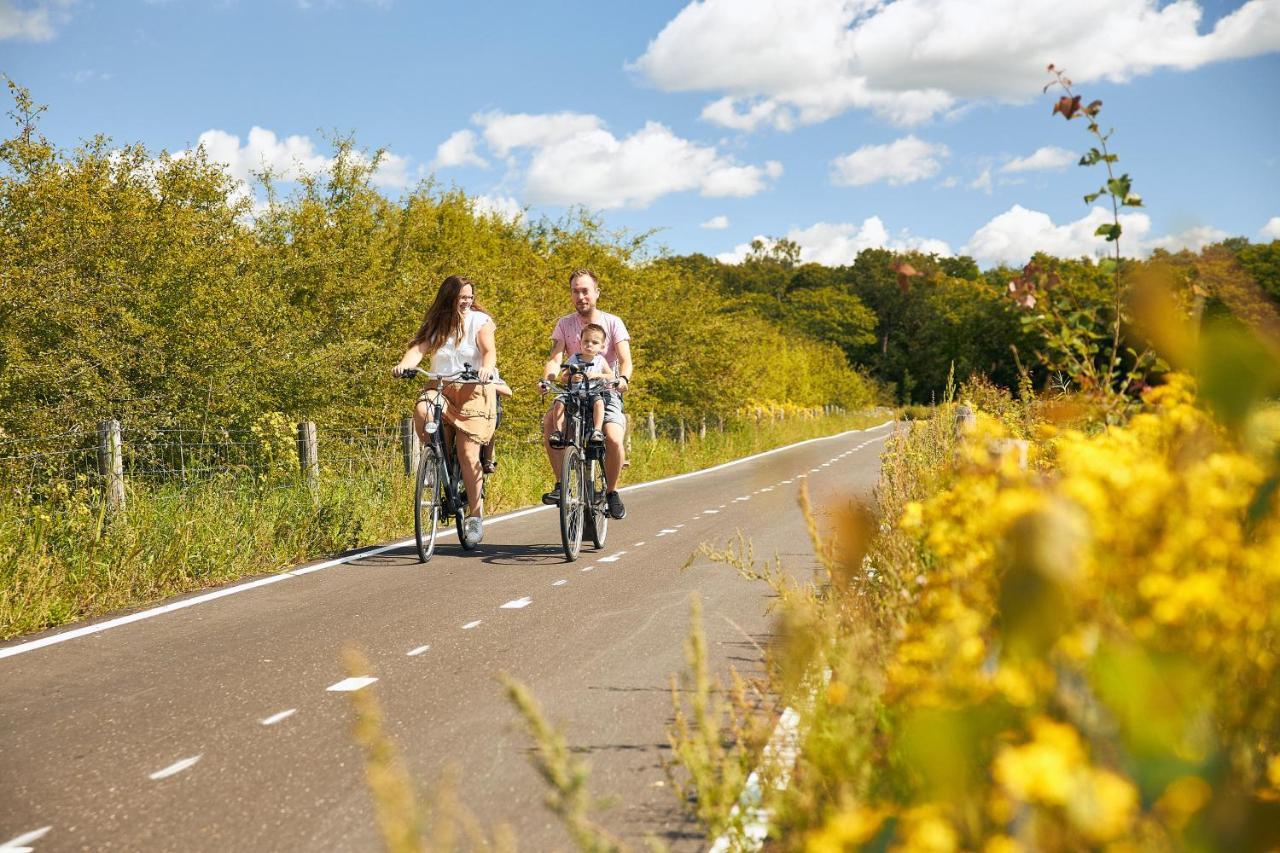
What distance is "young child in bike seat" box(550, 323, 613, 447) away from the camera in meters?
9.38

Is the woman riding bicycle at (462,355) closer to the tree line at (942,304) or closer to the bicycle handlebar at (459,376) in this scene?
the bicycle handlebar at (459,376)

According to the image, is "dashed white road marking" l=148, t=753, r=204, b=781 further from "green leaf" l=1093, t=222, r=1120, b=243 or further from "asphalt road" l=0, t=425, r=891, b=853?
"green leaf" l=1093, t=222, r=1120, b=243

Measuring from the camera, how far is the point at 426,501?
9.12 meters

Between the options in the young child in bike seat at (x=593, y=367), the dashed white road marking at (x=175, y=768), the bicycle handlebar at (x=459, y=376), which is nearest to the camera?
the dashed white road marking at (x=175, y=768)

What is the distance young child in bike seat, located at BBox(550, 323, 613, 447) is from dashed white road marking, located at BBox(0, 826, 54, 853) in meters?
6.11

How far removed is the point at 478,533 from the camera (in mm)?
9750

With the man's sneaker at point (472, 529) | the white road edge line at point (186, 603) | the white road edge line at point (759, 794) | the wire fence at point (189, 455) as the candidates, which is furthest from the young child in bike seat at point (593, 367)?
the white road edge line at point (759, 794)

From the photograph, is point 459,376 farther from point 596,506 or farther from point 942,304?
point 942,304

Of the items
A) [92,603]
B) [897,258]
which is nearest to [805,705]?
[897,258]

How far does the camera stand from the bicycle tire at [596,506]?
945cm

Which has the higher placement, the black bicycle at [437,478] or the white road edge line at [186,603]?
the black bicycle at [437,478]

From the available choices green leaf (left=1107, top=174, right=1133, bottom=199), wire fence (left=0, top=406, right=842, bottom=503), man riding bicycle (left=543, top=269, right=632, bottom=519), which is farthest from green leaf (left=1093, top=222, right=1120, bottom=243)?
wire fence (left=0, top=406, right=842, bottom=503)

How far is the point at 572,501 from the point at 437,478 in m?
1.15

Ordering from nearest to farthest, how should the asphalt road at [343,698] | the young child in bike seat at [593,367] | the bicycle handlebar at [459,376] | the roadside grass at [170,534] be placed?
the asphalt road at [343,698] → the roadside grass at [170,534] → the bicycle handlebar at [459,376] → the young child in bike seat at [593,367]
